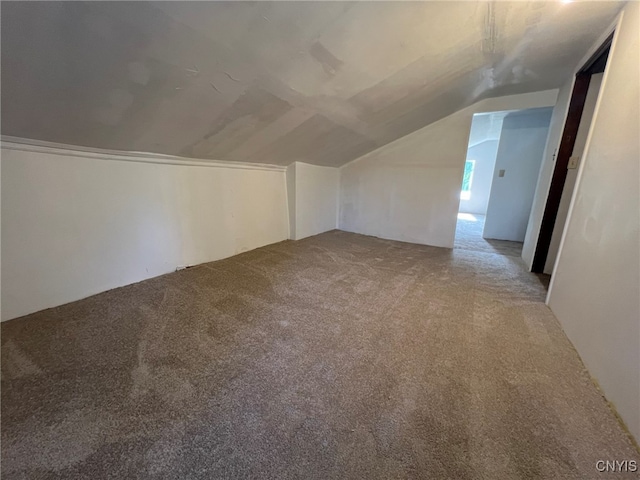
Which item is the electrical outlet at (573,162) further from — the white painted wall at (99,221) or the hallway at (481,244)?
the white painted wall at (99,221)

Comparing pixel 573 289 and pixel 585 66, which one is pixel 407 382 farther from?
pixel 585 66

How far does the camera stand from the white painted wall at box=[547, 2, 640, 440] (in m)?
1.07

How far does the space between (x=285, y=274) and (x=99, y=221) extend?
1.53 metres

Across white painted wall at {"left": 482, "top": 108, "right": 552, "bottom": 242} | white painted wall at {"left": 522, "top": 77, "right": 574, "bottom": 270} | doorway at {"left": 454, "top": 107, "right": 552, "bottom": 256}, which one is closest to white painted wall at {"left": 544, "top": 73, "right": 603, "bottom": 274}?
white painted wall at {"left": 522, "top": 77, "right": 574, "bottom": 270}

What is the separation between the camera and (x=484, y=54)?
1979mm

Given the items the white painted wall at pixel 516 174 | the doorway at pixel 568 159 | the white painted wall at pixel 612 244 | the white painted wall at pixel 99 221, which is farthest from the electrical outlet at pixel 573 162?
the white painted wall at pixel 99 221

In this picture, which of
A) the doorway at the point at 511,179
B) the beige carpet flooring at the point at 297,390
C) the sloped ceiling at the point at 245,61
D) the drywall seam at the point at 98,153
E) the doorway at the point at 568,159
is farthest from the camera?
the doorway at the point at 511,179

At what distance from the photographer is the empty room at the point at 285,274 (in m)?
0.92

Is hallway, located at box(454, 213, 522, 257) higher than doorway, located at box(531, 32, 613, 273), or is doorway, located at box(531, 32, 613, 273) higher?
doorway, located at box(531, 32, 613, 273)

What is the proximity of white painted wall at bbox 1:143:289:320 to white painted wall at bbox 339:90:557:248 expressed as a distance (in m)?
2.13

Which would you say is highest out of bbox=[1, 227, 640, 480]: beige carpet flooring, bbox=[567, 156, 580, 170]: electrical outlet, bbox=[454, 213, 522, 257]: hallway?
bbox=[567, 156, 580, 170]: electrical outlet

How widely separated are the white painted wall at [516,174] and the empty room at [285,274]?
4.14 feet

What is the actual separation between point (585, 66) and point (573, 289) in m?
1.94

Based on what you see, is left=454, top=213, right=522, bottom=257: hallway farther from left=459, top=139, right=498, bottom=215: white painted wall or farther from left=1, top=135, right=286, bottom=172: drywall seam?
left=1, top=135, right=286, bottom=172: drywall seam
